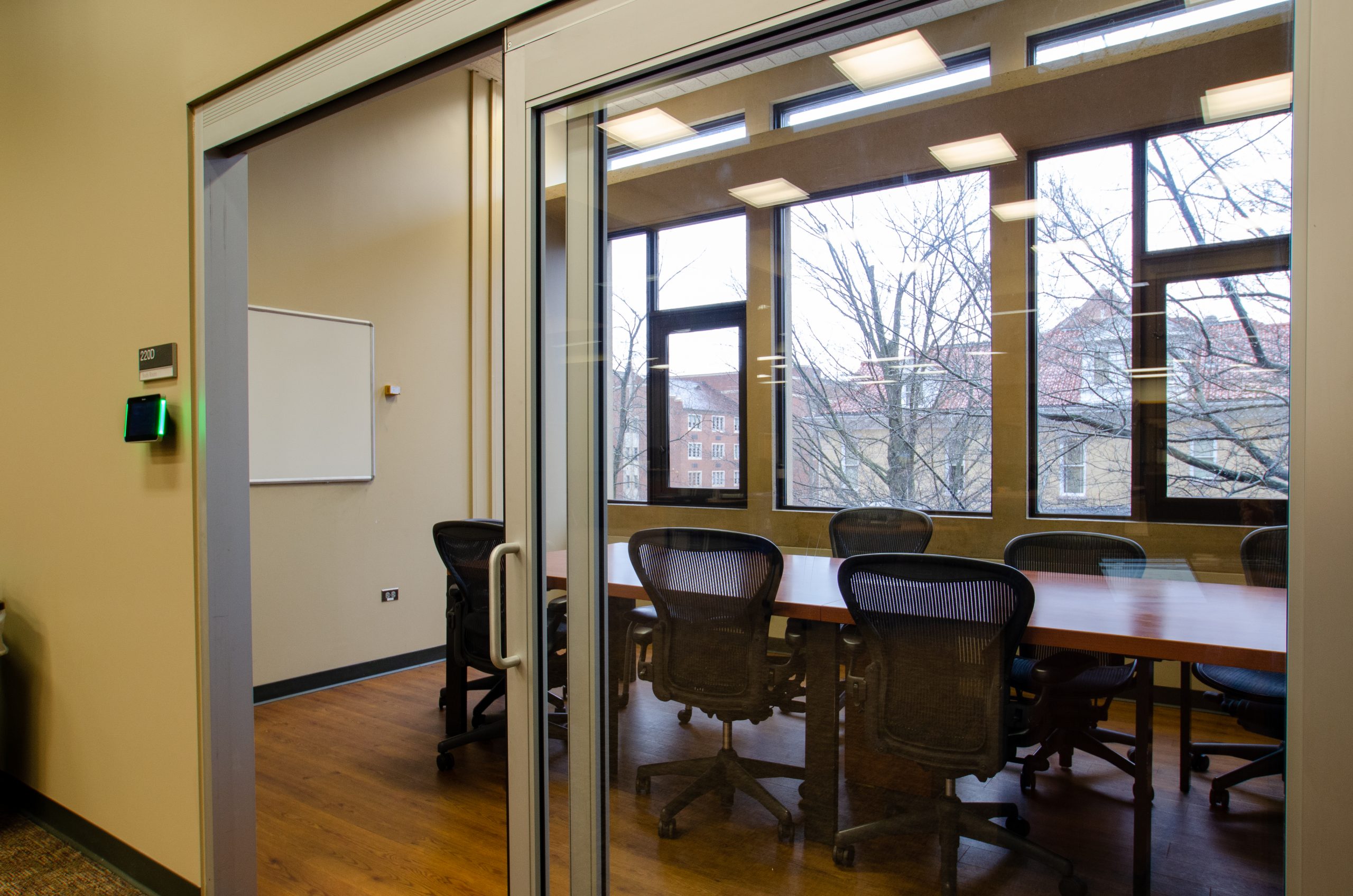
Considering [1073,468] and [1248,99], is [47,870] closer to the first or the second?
[1073,468]

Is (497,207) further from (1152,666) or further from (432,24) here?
(1152,666)

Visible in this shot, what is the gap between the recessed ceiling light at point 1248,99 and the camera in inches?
36.9

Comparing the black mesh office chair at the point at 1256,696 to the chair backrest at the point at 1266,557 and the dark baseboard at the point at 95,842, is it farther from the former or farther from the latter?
the dark baseboard at the point at 95,842

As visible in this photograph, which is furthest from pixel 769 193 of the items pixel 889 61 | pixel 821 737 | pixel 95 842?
pixel 95 842

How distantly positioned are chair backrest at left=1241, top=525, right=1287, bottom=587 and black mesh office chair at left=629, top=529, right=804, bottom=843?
0.68 m

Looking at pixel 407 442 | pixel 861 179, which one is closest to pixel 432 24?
pixel 861 179

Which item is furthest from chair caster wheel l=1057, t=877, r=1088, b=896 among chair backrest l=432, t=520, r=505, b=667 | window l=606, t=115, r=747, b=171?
chair backrest l=432, t=520, r=505, b=667

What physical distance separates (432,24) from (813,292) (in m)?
1.10

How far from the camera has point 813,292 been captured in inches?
52.1

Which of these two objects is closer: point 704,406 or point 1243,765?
point 1243,765

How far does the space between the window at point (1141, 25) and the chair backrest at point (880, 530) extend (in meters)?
0.70

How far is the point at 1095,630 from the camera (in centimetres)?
122

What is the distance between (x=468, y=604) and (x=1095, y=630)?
2902 mm

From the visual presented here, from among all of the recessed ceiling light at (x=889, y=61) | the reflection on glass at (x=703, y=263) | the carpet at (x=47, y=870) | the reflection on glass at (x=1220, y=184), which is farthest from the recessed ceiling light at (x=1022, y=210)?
the carpet at (x=47, y=870)
